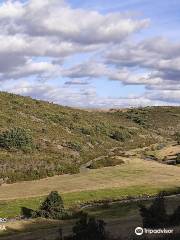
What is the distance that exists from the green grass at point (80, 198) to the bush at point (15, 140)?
20547 mm

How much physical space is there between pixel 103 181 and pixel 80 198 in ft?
22.4

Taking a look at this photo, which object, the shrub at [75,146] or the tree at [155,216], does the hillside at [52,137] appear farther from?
the tree at [155,216]

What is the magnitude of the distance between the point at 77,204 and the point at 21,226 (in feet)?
24.0

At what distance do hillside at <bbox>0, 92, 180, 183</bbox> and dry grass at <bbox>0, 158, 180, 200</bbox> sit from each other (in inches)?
84.6

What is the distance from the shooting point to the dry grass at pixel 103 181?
44062mm

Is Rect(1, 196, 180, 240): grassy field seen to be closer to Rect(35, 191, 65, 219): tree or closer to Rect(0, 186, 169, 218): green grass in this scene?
Rect(35, 191, 65, 219): tree

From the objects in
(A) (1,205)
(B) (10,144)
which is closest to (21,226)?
(A) (1,205)

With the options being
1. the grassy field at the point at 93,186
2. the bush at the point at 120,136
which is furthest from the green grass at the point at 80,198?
the bush at the point at 120,136

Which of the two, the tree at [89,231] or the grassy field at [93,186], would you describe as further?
the grassy field at [93,186]

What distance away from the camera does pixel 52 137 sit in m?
71.4

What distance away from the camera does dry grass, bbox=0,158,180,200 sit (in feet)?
145
